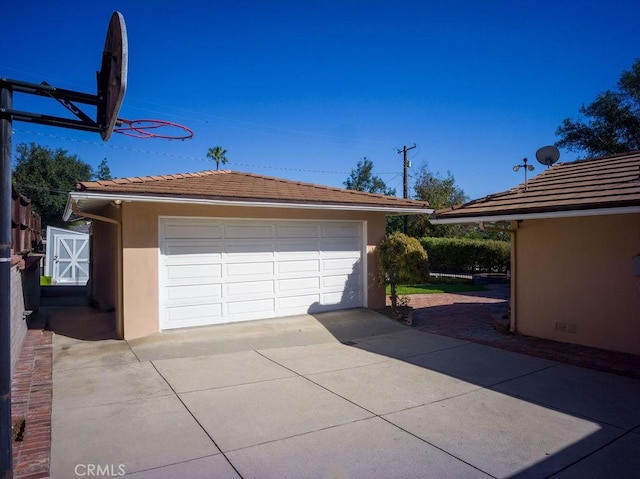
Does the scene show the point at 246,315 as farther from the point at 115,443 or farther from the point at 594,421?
the point at 594,421

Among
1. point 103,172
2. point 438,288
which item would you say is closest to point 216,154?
point 103,172

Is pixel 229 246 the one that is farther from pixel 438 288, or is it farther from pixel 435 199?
pixel 435 199

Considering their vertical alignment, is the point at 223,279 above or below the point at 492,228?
below

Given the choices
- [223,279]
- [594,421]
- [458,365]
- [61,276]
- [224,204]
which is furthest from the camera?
[61,276]

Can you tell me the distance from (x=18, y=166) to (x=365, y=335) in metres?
43.9

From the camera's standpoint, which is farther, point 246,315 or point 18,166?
point 18,166

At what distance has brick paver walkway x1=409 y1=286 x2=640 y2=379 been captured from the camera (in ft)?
22.0

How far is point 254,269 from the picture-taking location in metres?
9.34

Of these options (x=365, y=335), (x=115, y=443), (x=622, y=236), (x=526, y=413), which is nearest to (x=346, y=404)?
(x=526, y=413)

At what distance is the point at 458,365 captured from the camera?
21.7 ft

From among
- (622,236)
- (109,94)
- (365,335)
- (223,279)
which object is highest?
(109,94)

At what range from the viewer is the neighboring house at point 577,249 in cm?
695

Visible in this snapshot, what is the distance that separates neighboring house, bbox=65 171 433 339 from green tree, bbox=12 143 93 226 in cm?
3375

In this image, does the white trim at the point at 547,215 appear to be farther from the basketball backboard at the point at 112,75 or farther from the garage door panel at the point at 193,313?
the basketball backboard at the point at 112,75
